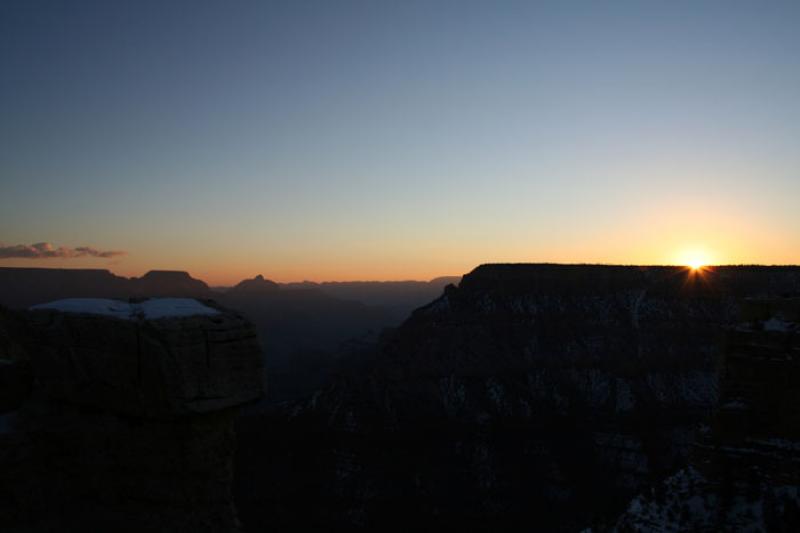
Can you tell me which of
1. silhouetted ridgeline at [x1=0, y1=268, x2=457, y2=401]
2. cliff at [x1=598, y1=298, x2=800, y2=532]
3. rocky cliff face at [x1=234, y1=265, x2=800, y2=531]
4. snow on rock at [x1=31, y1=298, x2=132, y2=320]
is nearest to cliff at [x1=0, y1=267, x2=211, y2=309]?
silhouetted ridgeline at [x1=0, y1=268, x2=457, y2=401]

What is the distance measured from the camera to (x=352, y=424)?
47344 mm

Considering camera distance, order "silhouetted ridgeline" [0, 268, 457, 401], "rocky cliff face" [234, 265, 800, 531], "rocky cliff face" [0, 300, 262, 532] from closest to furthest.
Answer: "rocky cliff face" [0, 300, 262, 532], "rocky cliff face" [234, 265, 800, 531], "silhouetted ridgeline" [0, 268, 457, 401]

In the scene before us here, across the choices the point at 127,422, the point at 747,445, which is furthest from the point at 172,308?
the point at 747,445

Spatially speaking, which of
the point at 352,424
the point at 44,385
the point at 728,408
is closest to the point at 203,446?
the point at 44,385

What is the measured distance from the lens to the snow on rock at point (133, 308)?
4609 millimetres

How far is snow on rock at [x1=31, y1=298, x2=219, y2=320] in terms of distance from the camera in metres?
4.61

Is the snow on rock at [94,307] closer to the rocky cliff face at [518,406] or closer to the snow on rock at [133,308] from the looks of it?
the snow on rock at [133,308]

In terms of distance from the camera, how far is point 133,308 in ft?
15.7

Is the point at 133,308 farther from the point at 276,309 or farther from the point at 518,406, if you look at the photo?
the point at 276,309

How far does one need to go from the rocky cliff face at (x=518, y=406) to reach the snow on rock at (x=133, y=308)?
1392 inches

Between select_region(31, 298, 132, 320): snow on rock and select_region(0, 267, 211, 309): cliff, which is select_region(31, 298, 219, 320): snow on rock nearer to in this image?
select_region(31, 298, 132, 320): snow on rock

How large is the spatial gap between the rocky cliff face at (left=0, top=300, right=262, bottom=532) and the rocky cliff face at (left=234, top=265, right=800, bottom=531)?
3507 cm


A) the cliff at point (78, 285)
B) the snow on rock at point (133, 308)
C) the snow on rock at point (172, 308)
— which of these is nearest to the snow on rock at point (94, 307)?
the snow on rock at point (133, 308)

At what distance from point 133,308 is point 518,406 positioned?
2060 inches
